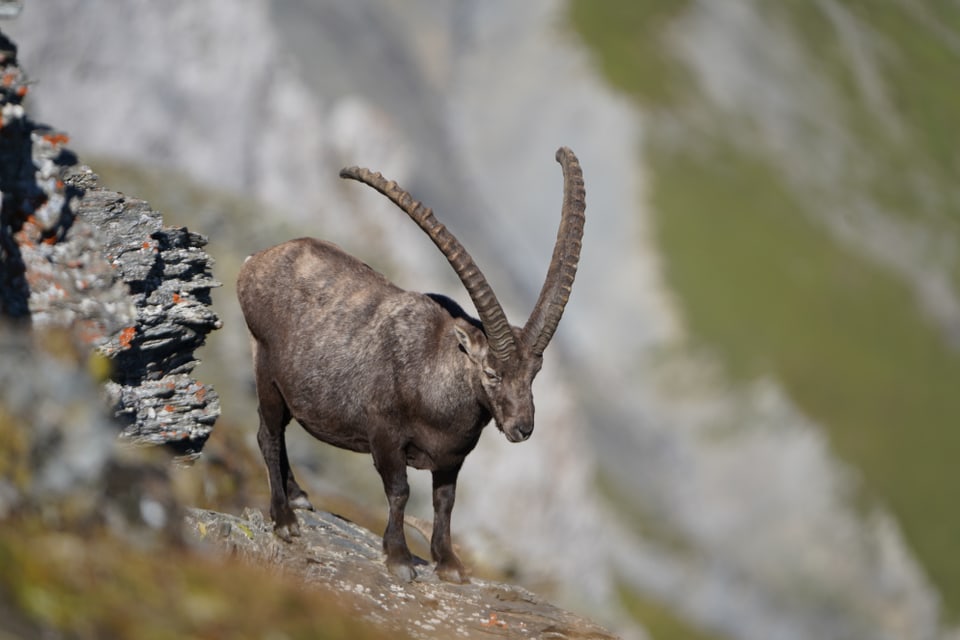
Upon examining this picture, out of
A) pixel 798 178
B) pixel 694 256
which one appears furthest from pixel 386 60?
pixel 798 178

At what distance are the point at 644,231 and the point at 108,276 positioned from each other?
78575 mm

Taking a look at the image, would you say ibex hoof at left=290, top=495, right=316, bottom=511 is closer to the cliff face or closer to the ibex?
the cliff face

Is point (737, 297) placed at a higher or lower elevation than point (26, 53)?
higher

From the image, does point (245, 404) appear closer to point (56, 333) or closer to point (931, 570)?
point (56, 333)

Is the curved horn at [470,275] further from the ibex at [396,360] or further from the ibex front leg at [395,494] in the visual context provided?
the ibex front leg at [395,494]

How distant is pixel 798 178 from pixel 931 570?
135 feet

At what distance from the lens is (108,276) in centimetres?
1339

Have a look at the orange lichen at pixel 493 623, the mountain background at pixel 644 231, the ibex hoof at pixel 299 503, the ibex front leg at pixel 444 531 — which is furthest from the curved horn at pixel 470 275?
the mountain background at pixel 644 231

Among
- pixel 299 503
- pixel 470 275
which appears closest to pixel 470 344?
pixel 470 275

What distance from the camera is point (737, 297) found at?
87.4m

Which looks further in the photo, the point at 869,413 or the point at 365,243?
the point at 869,413

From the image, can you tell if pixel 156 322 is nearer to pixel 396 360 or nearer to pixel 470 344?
pixel 396 360

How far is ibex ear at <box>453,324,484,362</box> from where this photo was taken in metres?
15.8

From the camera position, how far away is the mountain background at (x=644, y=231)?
195 feet
